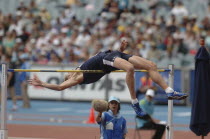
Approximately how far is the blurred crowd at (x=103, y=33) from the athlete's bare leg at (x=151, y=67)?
10.5 metres

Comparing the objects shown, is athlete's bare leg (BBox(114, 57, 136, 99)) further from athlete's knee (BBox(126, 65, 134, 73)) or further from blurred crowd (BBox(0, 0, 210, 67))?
blurred crowd (BBox(0, 0, 210, 67))

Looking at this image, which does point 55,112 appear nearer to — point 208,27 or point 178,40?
point 178,40

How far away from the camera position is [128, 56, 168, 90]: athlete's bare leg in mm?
10273

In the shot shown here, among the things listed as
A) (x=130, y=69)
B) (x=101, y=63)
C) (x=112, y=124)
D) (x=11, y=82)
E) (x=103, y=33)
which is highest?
(x=103, y=33)

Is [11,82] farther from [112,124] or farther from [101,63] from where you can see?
[112,124]

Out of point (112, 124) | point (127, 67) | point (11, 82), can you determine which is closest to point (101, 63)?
point (127, 67)

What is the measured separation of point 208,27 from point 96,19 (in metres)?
5.11

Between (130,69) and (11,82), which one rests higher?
(130,69)

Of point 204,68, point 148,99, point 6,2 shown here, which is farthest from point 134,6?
point 204,68

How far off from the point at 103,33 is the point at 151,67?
523 inches

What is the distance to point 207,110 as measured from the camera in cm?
1112

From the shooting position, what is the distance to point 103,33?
2352 cm

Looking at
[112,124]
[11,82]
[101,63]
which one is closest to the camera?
[112,124]

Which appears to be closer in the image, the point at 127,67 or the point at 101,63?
the point at 127,67
